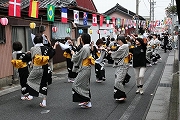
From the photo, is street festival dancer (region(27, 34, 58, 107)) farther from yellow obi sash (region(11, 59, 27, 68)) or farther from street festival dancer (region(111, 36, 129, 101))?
street festival dancer (region(111, 36, 129, 101))

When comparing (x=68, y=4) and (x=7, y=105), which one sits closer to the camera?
(x=7, y=105)

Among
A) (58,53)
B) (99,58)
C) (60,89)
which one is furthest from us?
(58,53)

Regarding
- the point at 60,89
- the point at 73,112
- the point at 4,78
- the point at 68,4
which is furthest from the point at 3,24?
the point at 68,4

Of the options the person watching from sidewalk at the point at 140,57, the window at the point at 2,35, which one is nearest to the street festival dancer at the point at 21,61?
the window at the point at 2,35

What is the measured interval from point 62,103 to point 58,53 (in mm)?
8232

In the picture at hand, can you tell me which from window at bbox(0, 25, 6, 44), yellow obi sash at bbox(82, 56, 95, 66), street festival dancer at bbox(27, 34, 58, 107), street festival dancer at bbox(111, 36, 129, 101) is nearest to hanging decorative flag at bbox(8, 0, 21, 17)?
window at bbox(0, 25, 6, 44)

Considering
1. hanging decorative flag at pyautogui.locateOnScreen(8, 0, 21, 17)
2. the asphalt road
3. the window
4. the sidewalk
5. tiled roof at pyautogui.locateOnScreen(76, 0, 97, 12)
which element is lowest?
the asphalt road

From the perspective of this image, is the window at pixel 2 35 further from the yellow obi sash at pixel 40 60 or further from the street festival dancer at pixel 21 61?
the yellow obi sash at pixel 40 60

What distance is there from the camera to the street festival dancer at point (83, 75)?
20.5ft

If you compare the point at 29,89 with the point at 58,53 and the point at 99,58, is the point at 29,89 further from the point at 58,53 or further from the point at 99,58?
the point at 58,53

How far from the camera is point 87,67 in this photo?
641 cm

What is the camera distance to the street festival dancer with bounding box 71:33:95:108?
625 cm

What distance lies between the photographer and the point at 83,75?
632 centimetres

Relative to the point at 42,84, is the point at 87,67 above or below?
above
